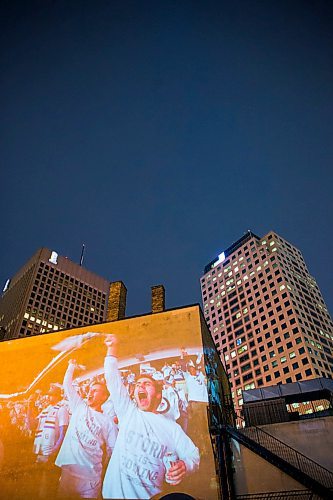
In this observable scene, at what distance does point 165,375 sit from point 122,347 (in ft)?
10.9

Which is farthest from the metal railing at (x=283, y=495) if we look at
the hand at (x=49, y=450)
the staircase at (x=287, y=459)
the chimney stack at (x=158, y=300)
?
the chimney stack at (x=158, y=300)

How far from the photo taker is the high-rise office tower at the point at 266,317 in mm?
76875

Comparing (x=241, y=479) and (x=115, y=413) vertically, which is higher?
(x=115, y=413)

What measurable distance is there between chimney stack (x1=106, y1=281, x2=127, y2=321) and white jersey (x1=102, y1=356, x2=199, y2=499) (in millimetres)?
6744

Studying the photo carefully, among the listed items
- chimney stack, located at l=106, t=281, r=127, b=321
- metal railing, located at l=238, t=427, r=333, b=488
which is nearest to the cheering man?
chimney stack, located at l=106, t=281, r=127, b=321

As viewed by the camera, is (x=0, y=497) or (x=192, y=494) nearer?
(x=192, y=494)

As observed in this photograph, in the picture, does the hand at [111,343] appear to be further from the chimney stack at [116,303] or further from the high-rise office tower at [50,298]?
the high-rise office tower at [50,298]

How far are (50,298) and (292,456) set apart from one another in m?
87.2

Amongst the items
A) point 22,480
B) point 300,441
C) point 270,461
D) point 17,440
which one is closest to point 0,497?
point 22,480

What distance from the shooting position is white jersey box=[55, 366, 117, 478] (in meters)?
17.2

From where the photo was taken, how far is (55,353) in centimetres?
2183

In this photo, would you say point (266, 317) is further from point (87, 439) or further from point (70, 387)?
point (87, 439)

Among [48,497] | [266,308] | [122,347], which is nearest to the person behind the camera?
[48,497]

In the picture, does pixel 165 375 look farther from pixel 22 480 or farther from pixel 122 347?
pixel 22 480
